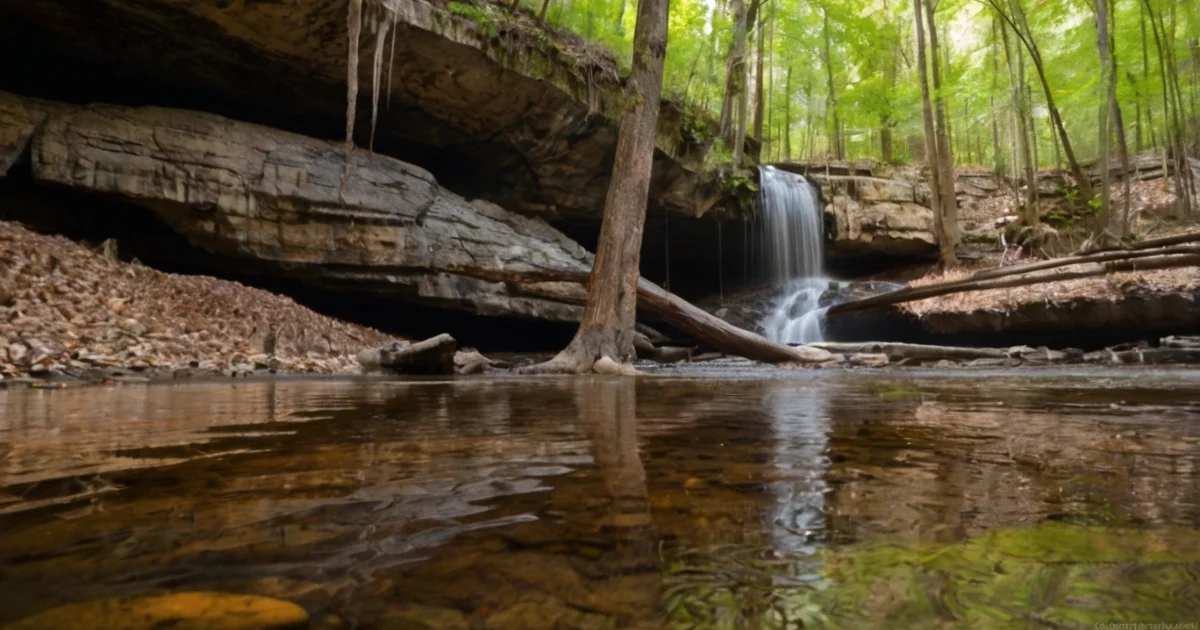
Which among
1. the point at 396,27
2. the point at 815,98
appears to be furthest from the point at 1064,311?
the point at 815,98

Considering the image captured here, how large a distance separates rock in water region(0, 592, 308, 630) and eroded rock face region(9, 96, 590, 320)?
1037 centimetres

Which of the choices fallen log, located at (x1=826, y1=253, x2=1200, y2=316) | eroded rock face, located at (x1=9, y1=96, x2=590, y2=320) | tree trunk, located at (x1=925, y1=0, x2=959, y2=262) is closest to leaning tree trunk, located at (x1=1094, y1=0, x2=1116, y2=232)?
tree trunk, located at (x1=925, y1=0, x2=959, y2=262)

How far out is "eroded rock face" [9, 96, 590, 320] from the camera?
10.1m

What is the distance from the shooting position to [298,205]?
1136 centimetres

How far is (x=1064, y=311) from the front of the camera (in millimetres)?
11641

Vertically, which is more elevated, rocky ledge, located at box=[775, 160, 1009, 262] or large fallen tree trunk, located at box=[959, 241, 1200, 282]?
rocky ledge, located at box=[775, 160, 1009, 262]

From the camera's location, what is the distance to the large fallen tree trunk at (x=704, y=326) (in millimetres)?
9961

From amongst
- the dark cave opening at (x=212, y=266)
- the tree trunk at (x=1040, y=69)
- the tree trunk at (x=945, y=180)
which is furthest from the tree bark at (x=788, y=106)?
the dark cave opening at (x=212, y=266)

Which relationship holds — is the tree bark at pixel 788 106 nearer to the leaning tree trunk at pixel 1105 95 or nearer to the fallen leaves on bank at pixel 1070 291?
the leaning tree trunk at pixel 1105 95

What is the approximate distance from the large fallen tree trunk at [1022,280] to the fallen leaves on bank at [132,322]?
9.87 m

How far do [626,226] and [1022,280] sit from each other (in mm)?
7311

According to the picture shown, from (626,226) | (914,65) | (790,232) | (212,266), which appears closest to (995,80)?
(790,232)

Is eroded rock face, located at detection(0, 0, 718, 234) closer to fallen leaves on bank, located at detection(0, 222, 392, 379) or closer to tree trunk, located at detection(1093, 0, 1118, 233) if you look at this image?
fallen leaves on bank, located at detection(0, 222, 392, 379)

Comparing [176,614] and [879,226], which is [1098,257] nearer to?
[879,226]
